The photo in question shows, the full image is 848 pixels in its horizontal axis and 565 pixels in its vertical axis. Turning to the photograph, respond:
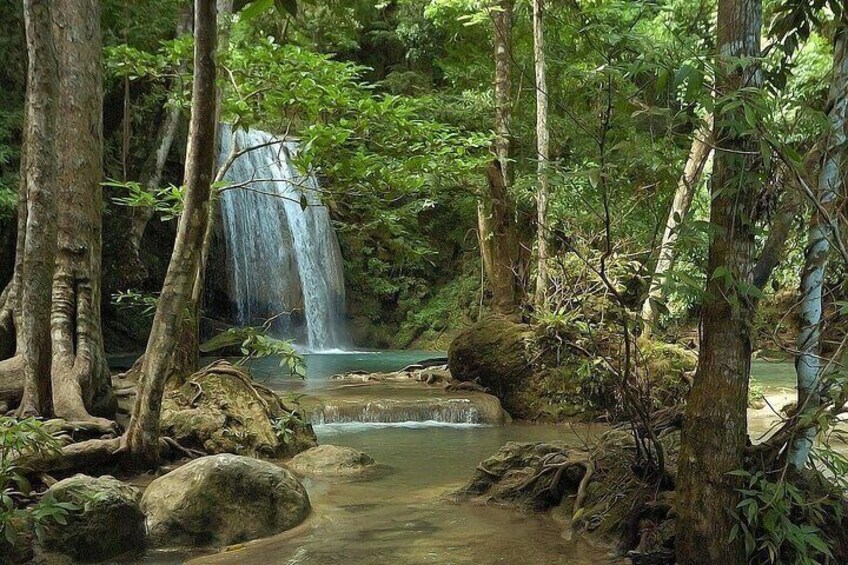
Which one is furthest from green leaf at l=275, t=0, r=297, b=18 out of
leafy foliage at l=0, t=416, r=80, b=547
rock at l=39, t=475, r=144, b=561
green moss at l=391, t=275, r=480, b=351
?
green moss at l=391, t=275, r=480, b=351

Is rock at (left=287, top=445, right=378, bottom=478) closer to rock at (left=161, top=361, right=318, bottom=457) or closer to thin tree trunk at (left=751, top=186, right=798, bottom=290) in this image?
rock at (left=161, top=361, right=318, bottom=457)

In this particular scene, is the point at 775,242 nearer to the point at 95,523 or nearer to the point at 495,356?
the point at 95,523

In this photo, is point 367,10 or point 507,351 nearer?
point 507,351

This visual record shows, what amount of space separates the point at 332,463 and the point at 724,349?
14.0 feet

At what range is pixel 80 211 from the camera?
22.2 feet

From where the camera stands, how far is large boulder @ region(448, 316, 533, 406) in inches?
424

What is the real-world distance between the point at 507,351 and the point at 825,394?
25.1 feet

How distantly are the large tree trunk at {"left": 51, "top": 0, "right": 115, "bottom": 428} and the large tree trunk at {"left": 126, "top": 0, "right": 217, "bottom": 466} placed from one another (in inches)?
36.0

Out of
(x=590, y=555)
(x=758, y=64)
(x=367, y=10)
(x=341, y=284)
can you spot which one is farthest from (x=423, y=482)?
(x=367, y=10)

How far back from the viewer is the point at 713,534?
3.47 m

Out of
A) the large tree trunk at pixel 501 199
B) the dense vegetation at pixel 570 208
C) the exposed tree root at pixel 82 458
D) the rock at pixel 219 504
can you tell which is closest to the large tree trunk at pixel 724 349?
the dense vegetation at pixel 570 208

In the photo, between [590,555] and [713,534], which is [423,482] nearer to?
[590,555]

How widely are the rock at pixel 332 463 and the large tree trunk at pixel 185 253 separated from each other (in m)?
1.54

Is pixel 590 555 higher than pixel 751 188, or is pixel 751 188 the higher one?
pixel 751 188
